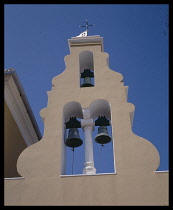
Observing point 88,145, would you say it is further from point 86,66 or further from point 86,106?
point 86,66

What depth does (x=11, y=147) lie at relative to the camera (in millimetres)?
8961

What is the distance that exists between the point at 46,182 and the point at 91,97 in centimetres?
233

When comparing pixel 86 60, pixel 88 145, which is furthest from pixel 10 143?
pixel 86 60

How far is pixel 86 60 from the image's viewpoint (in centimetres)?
1014

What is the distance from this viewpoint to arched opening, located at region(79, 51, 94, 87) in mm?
9805

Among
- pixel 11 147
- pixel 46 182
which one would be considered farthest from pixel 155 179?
pixel 11 147

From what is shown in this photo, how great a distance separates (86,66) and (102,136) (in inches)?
96.0

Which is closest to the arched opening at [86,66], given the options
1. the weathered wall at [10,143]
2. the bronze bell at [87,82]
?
the bronze bell at [87,82]

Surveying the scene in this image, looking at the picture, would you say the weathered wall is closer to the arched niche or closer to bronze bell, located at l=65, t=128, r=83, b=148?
bronze bell, located at l=65, t=128, r=83, b=148

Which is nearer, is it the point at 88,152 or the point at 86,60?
the point at 88,152

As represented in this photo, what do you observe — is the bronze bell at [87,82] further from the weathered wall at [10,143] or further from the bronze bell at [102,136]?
the weathered wall at [10,143]

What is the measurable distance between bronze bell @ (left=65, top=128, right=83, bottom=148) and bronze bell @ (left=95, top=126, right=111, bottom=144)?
1.30 ft

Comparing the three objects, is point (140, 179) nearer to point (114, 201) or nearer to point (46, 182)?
point (114, 201)
